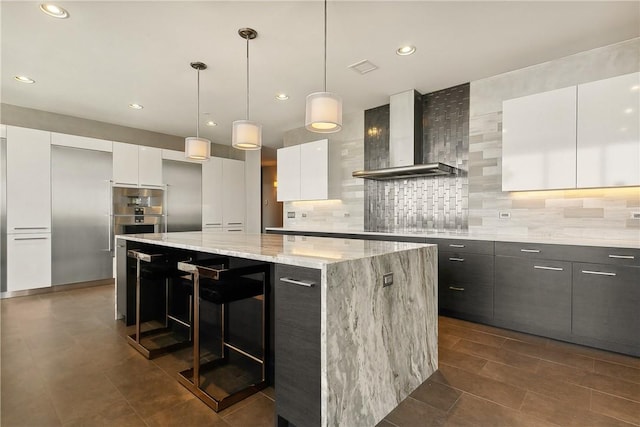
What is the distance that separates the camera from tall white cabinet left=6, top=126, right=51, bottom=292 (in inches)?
157

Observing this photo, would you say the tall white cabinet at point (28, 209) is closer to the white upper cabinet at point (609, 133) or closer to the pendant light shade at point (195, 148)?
the pendant light shade at point (195, 148)

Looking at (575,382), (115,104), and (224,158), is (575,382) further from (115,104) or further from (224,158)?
(224,158)

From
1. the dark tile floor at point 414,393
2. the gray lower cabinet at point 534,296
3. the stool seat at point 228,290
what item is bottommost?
the dark tile floor at point 414,393

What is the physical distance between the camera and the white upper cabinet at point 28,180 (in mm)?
3984

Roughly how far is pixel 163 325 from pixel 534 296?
352 centimetres

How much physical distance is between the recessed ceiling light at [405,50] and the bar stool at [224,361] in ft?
7.61

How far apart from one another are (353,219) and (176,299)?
2.66 m

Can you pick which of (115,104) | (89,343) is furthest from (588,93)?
(115,104)

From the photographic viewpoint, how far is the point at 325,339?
128cm

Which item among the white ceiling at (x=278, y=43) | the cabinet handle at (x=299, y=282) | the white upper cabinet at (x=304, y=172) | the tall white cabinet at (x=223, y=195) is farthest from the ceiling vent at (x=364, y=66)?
the tall white cabinet at (x=223, y=195)

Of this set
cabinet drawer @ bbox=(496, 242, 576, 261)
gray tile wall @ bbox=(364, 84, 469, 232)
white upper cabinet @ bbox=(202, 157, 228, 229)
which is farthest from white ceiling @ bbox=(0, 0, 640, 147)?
white upper cabinet @ bbox=(202, 157, 228, 229)

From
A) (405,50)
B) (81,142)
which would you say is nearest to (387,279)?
(405,50)

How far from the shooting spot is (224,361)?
227 centimetres

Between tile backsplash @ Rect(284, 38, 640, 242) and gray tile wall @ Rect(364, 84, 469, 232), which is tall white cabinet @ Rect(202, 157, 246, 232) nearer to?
tile backsplash @ Rect(284, 38, 640, 242)
